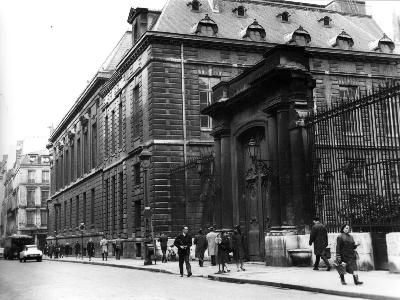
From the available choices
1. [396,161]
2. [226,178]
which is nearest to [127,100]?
[226,178]

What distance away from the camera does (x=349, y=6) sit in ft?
139

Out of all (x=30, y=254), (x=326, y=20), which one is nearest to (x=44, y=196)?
(x=30, y=254)

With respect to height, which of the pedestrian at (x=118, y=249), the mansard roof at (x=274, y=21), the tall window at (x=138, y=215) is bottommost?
the pedestrian at (x=118, y=249)

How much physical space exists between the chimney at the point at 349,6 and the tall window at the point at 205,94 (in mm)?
15842

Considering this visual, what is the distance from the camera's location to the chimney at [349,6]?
41906mm

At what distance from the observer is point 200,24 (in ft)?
105

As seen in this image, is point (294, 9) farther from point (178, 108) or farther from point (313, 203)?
point (313, 203)

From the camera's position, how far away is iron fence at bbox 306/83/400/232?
13.8m

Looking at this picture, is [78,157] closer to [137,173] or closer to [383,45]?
[137,173]

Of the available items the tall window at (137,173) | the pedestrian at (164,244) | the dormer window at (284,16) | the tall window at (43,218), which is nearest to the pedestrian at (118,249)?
the tall window at (137,173)

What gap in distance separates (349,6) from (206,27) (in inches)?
601

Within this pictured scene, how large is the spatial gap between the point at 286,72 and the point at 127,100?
18.9 m

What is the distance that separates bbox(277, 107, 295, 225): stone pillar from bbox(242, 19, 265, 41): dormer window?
632 inches

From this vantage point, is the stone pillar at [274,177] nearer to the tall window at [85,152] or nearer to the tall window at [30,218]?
the tall window at [85,152]
